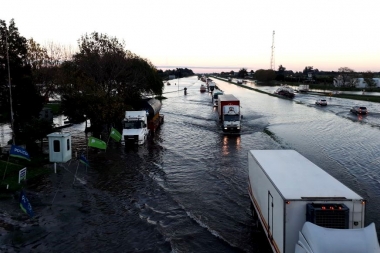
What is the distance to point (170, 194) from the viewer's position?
18.9 m

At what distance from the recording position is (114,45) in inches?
1997

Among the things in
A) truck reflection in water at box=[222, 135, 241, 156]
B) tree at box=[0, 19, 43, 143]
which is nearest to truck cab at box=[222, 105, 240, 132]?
truck reflection in water at box=[222, 135, 241, 156]

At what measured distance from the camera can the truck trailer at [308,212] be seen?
8.03m

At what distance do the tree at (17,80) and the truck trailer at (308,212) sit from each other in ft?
80.4

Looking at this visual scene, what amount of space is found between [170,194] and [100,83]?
31.0m

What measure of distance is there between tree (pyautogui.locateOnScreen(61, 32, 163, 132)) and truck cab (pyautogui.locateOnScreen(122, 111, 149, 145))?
5.55 feet

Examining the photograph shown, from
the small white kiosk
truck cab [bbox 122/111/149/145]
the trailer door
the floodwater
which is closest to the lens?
the trailer door

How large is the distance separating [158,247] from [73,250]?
3067mm

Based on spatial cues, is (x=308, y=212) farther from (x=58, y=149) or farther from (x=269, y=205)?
(x=58, y=149)

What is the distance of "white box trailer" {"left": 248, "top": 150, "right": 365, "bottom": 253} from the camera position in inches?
353

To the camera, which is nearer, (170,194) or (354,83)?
(170,194)

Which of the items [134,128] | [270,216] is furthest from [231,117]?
[270,216]

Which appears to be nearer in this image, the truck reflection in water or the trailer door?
the trailer door

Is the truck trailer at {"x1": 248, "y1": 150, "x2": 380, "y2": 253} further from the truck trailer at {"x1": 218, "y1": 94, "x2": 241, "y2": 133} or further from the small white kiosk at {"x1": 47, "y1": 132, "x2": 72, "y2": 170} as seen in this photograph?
the truck trailer at {"x1": 218, "y1": 94, "x2": 241, "y2": 133}
